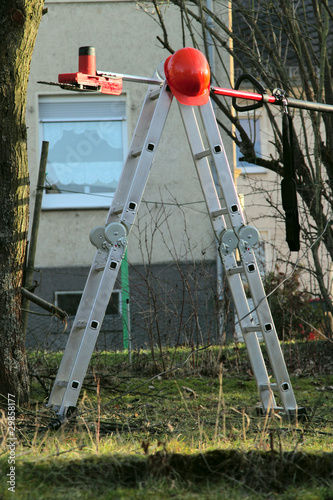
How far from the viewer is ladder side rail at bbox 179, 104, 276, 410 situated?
3984 mm

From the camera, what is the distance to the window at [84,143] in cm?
1038

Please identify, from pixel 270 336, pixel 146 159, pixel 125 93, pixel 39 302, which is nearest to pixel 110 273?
pixel 39 302

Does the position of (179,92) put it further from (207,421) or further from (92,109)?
(92,109)

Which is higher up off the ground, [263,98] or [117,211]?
[263,98]

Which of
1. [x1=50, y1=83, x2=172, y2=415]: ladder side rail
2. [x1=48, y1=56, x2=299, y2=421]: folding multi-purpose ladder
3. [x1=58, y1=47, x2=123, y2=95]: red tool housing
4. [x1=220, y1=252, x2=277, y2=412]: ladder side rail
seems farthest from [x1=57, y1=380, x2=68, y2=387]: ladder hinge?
[x1=58, y1=47, x2=123, y2=95]: red tool housing

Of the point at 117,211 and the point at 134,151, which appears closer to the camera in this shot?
the point at 117,211

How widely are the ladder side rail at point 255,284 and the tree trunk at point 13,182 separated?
1.20 metres

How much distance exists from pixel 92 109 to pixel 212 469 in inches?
339

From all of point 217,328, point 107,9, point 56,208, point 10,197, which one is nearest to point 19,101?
point 10,197

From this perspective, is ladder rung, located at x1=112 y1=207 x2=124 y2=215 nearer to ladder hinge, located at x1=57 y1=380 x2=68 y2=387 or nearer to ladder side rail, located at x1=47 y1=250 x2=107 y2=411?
ladder side rail, located at x1=47 y1=250 x2=107 y2=411

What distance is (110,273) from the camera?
3.82 metres

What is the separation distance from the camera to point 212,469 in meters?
2.59

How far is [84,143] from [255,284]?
23.3 ft

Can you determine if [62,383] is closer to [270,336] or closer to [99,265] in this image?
[99,265]
